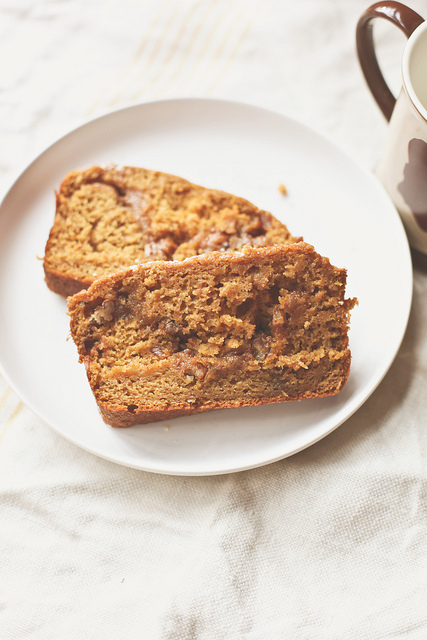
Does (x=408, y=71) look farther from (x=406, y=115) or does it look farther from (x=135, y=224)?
(x=135, y=224)

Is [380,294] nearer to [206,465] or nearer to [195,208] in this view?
[195,208]

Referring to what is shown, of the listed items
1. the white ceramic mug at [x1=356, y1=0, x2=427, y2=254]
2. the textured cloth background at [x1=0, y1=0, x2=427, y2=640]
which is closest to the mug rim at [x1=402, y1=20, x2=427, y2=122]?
the white ceramic mug at [x1=356, y1=0, x2=427, y2=254]

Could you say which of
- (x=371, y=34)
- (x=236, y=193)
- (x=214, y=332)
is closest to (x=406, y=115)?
(x=371, y=34)

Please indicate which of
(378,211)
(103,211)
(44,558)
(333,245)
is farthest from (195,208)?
(44,558)

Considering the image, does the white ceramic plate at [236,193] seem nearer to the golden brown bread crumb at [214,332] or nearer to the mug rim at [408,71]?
the golden brown bread crumb at [214,332]

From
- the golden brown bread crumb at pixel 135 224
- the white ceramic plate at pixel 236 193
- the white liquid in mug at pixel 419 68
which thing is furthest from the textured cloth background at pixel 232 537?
the white liquid in mug at pixel 419 68

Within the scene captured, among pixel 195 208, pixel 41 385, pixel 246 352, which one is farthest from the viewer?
pixel 195 208

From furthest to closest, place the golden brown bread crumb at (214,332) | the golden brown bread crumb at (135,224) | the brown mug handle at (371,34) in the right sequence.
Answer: the golden brown bread crumb at (135,224), the brown mug handle at (371,34), the golden brown bread crumb at (214,332)
